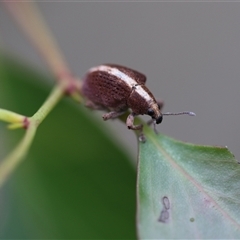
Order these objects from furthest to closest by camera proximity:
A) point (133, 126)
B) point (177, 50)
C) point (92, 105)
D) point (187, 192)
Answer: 1. point (177, 50)
2. point (92, 105)
3. point (133, 126)
4. point (187, 192)

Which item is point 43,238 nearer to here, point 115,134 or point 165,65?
point 115,134

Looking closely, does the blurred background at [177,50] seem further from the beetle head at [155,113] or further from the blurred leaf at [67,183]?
the beetle head at [155,113]

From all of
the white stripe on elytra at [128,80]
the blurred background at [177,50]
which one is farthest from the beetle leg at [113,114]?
the blurred background at [177,50]

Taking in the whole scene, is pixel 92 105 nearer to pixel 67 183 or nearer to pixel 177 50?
pixel 67 183

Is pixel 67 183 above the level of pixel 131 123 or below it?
below

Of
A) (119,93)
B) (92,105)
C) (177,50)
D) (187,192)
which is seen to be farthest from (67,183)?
(177,50)

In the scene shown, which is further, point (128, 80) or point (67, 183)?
point (67, 183)
